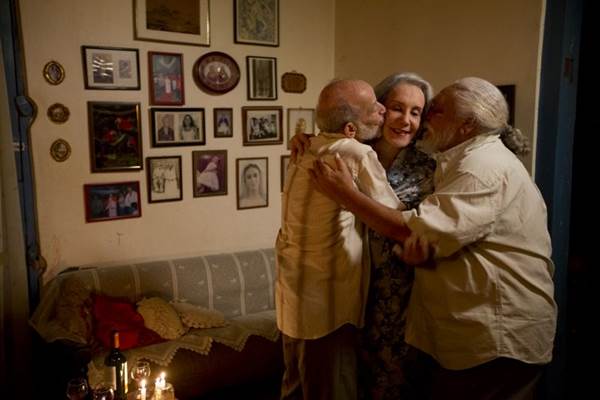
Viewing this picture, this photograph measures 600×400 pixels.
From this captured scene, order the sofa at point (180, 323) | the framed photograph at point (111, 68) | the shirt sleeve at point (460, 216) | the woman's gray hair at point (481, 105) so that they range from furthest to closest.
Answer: the framed photograph at point (111, 68), the sofa at point (180, 323), the woman's gray hair at point (481, 105), the shirt sleeve at point (460, 216)

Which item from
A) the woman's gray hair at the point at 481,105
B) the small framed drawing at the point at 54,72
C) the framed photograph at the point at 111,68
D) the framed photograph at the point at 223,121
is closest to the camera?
the woman's gray hair at the point at 481,105

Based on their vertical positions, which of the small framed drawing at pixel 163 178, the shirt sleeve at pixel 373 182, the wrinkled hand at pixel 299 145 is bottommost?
the small framed drawing at pixel 163 178

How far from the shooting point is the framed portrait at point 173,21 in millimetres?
3143

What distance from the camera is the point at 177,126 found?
131 inches

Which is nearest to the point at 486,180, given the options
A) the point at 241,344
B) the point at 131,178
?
the point at 241,344

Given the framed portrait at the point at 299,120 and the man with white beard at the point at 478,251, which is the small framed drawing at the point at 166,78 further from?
the man with white beard at the point at 478,251

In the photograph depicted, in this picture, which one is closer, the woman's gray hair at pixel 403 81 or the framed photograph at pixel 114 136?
the woman's gray hair at pixel 403 81

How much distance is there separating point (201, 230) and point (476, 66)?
6.72 ft

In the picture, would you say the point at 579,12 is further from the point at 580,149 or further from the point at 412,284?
the point at 412,284

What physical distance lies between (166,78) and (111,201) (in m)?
0.86

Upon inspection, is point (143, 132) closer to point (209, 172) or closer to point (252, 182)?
point (209, 172)

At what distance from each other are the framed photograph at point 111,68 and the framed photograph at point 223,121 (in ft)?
1.81

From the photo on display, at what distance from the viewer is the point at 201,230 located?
3523mm

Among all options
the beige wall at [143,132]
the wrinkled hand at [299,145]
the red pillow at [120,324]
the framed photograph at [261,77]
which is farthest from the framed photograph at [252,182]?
the wrinkled hand at [299,145]
